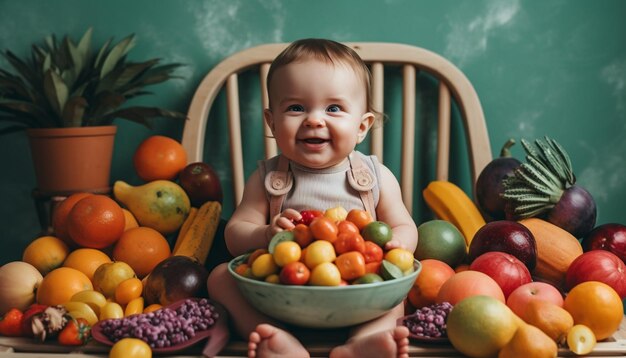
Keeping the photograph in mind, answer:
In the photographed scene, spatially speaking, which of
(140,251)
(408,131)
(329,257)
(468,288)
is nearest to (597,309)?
(468,288)

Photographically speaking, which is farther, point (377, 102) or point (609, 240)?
point (377, 102)

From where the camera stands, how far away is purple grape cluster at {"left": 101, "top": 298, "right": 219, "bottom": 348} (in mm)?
1028

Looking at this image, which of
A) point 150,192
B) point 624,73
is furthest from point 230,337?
point 624,73

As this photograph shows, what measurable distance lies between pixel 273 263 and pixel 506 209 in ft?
2.51

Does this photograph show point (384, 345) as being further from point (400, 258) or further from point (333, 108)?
point (333, 108)

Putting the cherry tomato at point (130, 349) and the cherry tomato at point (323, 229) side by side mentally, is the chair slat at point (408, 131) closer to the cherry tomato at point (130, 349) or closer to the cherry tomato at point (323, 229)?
the cherry tomato at point (323, 229)

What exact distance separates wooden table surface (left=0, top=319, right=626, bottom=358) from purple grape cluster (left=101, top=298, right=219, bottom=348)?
33 millimetres

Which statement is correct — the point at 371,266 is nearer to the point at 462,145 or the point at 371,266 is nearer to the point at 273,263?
the point at 273,263

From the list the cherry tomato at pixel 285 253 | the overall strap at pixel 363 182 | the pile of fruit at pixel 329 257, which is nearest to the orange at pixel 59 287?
the pile of fruit at pixel 329 257

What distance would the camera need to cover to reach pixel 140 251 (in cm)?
147

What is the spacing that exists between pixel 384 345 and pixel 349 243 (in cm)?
17

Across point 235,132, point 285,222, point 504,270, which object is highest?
point 235,132

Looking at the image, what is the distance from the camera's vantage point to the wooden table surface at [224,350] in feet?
3.44

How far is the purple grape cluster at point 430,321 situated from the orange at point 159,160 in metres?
0.85
